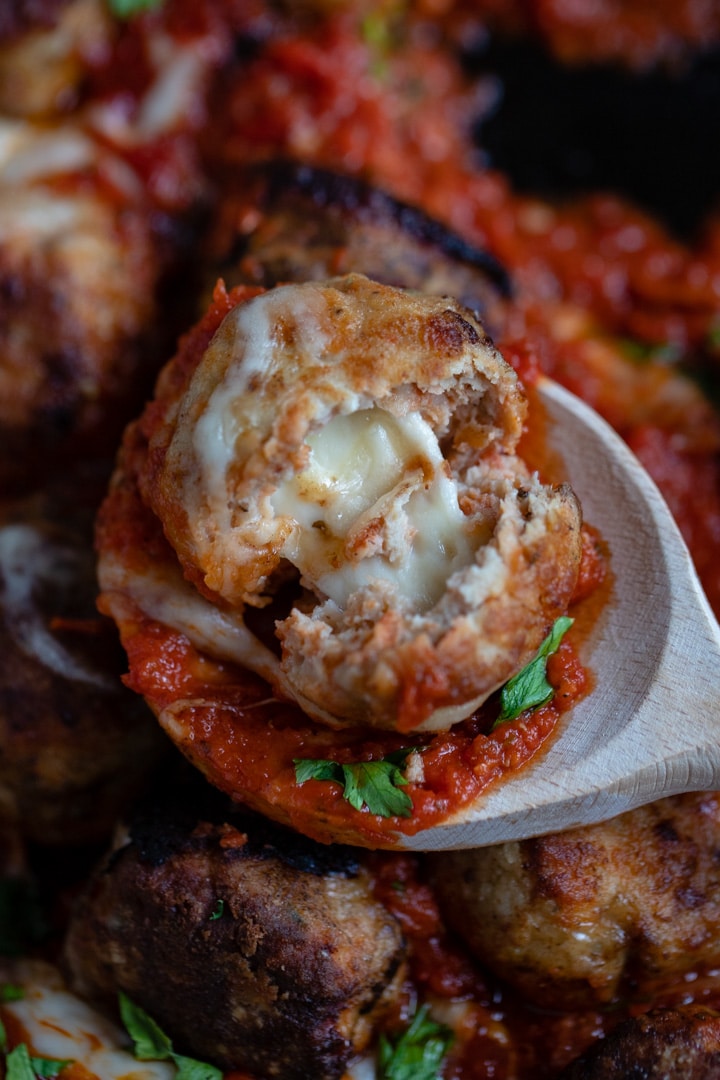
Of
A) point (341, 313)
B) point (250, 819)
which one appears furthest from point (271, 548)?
point (250, 819)

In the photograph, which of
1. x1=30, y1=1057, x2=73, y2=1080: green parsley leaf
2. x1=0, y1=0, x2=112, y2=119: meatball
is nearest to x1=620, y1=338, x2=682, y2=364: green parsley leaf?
x1=0, y1=0, x2=112, y2=119: meatball

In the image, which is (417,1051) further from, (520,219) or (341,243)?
(520,219)

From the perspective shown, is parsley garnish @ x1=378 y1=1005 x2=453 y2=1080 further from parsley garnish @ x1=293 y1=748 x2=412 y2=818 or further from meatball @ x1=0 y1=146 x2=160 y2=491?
meatball @ x1=0 y1=146 x2=160 y2=491

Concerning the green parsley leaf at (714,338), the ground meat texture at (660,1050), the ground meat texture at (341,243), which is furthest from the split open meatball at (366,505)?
the green parsley leaf at (714,338)

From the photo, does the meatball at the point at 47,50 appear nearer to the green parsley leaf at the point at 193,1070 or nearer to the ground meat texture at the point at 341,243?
the ground meat texture at the point at 341,243

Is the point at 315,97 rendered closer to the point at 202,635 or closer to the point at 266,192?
the point at 266,192
